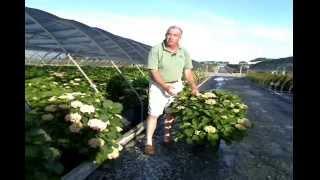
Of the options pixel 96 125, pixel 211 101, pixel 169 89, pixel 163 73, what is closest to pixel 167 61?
pixel 163 73

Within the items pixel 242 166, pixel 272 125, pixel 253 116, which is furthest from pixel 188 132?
pixel 253 116

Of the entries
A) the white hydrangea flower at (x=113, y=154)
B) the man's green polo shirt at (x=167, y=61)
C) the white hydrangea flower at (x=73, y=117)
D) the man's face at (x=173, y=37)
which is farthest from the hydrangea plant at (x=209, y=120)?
the white hydrangea flower at (x=73, y=117)

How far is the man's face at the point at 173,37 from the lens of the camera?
597cm

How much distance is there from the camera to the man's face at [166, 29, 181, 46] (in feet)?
19.6

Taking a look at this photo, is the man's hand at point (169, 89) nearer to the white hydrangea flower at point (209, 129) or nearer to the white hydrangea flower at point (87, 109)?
the white hydrangea flower at point (209, 129)

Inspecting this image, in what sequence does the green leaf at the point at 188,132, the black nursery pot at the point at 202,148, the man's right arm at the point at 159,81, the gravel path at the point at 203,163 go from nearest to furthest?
the gravel path at the point at 203,163, the man's right arm at the point at 159,81, the green leaf at the point at 188,132, the black nursery pot at the point at 202,148

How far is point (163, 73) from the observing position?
6.27m

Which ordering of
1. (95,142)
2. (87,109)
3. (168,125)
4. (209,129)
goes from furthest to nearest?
(168,125) → (209,129) → (87,109) → (95,142)

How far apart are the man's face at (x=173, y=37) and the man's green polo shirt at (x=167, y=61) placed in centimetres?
12

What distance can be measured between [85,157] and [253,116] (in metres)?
8.17

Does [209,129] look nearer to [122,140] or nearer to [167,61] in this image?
[167,61]

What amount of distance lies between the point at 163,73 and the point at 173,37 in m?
0.51
